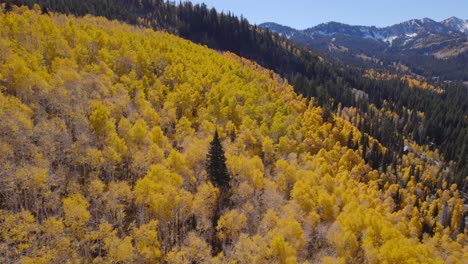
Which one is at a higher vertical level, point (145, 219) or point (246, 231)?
point (145, 219)

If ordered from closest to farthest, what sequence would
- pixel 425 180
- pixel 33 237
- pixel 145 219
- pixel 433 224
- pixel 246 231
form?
pixel 33 237 → pixel 145 219 → pixel 246 231 → pixel 433 224 → pixel 425 180

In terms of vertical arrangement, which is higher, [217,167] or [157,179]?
[217,167]

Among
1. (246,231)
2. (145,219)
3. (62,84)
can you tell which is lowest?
(246,231)

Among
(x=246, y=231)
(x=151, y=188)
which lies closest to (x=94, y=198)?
(x=151, y=188)

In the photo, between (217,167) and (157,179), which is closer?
(157,179)

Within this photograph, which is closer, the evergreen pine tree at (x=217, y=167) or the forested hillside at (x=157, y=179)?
the forested hillside at (x=157, y=179)

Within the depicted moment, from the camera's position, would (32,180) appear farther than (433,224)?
No

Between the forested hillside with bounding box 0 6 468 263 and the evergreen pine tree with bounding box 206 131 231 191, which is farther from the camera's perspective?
the evergreen pine tree with bounding box 206 131 231 191

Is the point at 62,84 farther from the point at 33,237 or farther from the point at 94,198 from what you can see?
the point at 33,237
